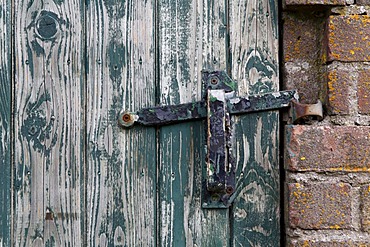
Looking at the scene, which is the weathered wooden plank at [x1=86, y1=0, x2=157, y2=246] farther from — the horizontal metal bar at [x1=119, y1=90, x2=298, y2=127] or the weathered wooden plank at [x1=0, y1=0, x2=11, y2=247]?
the weathered wooden plank at [x1=0, y1=0, x2=11, y2=247]

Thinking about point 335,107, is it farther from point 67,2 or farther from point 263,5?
point 67,2

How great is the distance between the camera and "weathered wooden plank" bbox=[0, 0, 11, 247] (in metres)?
1.30

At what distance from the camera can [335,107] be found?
4.03 feet

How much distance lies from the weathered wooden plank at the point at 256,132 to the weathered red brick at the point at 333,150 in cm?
11

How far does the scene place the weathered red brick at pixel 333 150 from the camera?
1.22 m

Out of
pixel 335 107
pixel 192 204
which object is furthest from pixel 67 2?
pixel 335 107

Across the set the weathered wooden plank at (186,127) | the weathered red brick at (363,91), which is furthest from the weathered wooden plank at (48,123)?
the weathered red brick at (363,91)

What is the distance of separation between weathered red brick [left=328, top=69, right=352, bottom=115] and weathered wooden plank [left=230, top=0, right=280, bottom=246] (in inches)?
6.2

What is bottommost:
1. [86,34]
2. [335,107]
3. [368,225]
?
[368,225]

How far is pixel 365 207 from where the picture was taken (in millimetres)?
1219

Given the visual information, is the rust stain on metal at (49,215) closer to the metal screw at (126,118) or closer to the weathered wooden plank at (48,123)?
the weathered wooden plank at (48,123)

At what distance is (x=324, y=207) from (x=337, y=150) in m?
0.14

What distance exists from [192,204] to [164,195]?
78 millimetres

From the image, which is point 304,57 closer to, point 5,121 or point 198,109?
point 198,109
